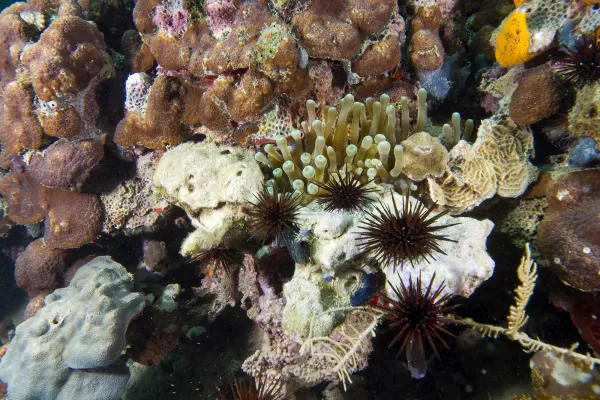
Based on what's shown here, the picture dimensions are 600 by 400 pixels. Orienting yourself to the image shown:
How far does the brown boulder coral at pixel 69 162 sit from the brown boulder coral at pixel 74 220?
0.27 m

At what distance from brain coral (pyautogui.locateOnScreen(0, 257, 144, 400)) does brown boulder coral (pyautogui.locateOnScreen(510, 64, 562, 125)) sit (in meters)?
4.96

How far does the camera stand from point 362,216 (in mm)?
3090

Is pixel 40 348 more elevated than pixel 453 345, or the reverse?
pixel 40 348

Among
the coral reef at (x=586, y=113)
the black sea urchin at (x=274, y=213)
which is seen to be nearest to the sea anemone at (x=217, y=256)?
the black sea urchin at (x=274, y=213)

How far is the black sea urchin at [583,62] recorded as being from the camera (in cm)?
291

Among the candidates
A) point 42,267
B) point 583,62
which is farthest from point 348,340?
point 42,267

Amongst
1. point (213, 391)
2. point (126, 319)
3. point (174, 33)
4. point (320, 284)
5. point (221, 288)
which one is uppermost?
point (174, 33)

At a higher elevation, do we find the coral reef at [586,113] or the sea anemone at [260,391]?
the coral reef at [586,113]

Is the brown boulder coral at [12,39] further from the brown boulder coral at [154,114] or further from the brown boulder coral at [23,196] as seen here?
the brown boulder coral at [154,114]

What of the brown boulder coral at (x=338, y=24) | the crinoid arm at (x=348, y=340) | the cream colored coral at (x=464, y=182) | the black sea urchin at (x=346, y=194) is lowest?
the crinoid arm at (x=348, y=340)

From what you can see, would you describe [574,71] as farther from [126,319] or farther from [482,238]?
[126,319]

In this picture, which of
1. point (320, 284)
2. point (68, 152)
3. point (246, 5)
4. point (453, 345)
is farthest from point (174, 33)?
point (453, 345)

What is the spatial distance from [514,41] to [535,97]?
75 centimetres

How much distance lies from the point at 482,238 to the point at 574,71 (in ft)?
5.74
